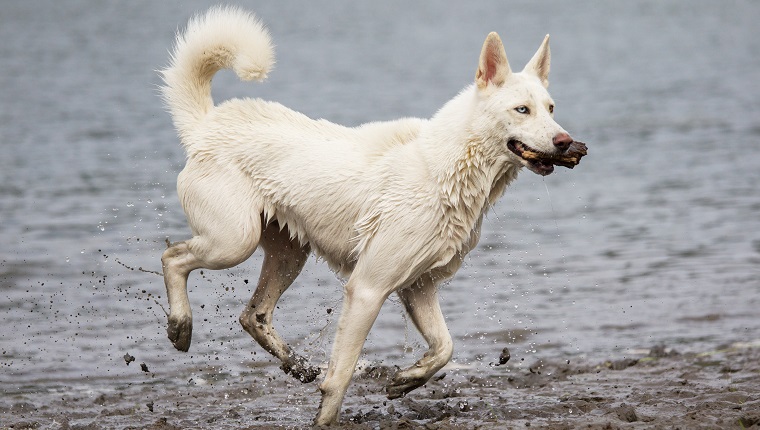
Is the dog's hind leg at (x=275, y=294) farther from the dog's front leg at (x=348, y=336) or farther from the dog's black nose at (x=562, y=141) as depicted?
the dog's black nose at (x=562, y=141)

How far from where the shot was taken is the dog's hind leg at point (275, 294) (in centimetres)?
692

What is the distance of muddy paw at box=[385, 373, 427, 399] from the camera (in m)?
6.30

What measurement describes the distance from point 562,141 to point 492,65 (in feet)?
2.03

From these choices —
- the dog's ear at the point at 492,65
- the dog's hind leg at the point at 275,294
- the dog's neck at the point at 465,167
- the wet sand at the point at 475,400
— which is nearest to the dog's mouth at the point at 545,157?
the dog's neck at the point at 465,167

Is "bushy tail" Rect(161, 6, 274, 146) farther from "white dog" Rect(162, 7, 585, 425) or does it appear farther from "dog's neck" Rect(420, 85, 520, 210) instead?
"dog's neck" Rect(420, 85, 520, 210)

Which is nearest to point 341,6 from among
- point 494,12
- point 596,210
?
point 494,12

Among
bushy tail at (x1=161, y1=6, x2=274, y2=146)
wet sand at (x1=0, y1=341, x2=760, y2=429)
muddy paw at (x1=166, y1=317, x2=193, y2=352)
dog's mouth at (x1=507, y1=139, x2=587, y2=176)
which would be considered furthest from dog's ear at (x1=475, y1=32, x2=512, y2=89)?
muddy paw at (x1=166, y1=317, x2=193, y2=352)

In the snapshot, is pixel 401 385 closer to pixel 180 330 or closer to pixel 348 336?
pixel 348 336

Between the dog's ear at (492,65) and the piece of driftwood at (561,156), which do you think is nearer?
the piece of driftwood at (561,156)

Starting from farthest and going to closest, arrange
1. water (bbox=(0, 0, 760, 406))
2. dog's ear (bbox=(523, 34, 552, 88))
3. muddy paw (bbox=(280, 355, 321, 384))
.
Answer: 1. water (bbox=(0, 0, 760, 406))
2. muddy paw (bbox=(280, 355, 321, 384))
3. dog's ear (bbox=(523, 34, 552, 88))

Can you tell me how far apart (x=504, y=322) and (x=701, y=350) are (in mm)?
1620

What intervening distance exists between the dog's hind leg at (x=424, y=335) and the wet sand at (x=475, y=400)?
23 cm

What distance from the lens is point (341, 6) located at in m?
57.3

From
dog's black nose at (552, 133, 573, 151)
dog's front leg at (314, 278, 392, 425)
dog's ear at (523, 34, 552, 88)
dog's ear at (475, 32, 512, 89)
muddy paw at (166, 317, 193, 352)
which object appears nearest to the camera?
dog's black nose at (552, 133, 573, 151)
